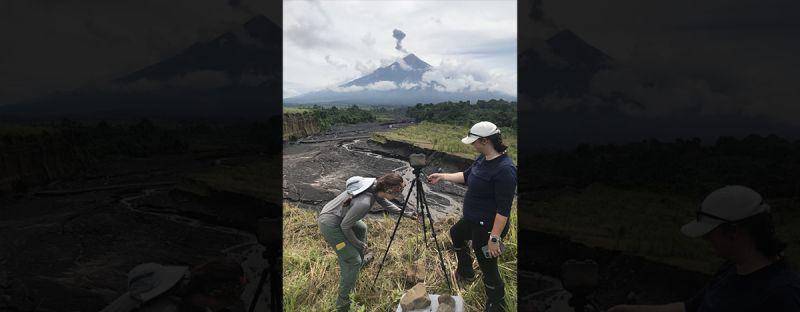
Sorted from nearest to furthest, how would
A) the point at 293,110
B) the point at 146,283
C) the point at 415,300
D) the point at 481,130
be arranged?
the point at 146,283, the point at 481,130, the point at 415,300, the point at 293,110

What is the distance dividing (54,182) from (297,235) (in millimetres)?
2351

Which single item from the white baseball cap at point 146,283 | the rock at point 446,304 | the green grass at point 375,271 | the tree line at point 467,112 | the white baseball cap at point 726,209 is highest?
the tree line at point 467,112

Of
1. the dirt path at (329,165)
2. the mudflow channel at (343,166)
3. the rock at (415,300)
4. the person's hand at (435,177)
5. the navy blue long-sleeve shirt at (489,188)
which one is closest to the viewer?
the navy blue long-sleeve shirt at (489,188)

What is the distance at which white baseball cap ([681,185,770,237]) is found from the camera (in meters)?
2.96

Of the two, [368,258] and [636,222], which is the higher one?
[636,222]

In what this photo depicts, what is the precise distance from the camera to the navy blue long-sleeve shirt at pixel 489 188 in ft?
14.5

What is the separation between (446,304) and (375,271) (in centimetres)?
85

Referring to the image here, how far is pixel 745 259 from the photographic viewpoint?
111 inches

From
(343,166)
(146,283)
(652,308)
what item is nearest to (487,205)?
(652,308)

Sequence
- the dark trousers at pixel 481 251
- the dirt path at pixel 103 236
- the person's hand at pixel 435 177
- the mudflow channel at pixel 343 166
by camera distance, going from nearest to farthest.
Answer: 1. the dirt path at pixel 103 236
2. the dark trousers at pixel 481 251
3. the person's hand at pixel 435 177
4. the mudflow channel at pixel 343 166

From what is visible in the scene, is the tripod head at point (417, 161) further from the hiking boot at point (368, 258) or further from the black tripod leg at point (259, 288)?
the black tripod leg at point (259, 288)

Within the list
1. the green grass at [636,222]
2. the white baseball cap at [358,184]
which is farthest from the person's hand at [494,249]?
the white baseball cap at [358,184]

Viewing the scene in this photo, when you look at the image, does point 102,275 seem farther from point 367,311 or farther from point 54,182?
point 367,311

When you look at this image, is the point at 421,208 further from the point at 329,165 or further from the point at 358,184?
the point at 329,165
